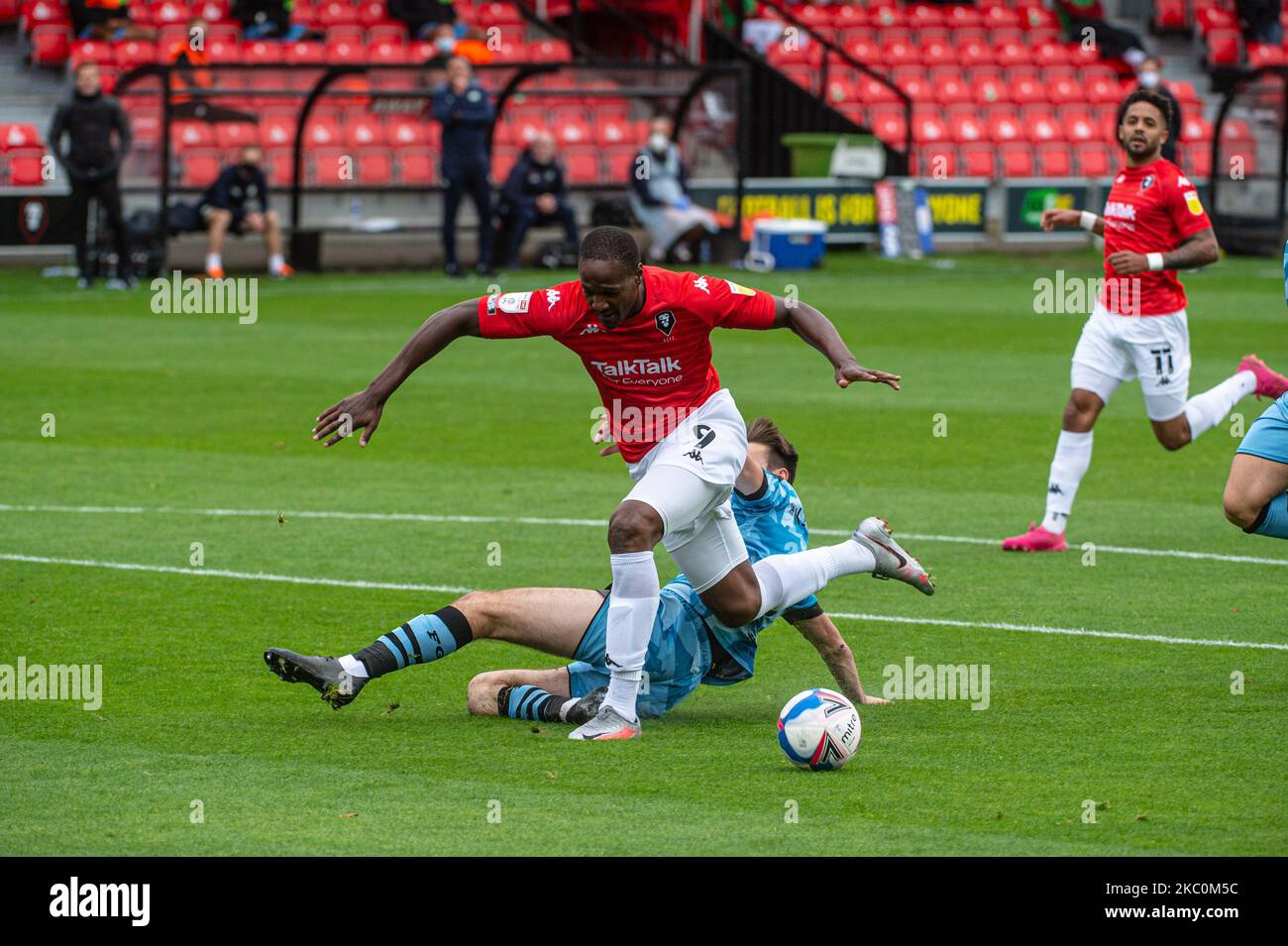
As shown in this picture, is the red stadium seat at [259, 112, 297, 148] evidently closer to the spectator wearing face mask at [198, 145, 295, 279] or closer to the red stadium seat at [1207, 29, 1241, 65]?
the spectator wearing face mask at [198, 145, 295, 279]

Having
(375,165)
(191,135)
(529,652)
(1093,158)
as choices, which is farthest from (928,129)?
(529,652)

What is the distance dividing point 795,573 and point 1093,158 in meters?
27.5

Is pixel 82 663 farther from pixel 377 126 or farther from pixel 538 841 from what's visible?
pixel 377 126

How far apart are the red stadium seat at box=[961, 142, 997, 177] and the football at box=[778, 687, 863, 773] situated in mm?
26621

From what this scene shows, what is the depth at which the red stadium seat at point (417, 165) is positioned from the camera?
89.1 feet

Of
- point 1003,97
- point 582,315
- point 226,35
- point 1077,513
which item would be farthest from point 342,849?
point 1003,97

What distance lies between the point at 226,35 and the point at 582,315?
75.7 feet

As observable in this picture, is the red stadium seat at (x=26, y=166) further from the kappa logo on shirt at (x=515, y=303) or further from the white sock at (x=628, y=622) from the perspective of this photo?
the white sock at (x=628, y=622)

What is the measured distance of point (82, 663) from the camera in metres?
8.11

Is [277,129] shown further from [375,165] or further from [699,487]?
[699,487]

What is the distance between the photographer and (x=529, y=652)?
8.66 metres

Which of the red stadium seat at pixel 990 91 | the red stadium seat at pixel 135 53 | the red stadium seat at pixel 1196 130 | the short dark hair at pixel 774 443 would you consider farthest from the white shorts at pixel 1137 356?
the red stadium seat at pixel 990 91

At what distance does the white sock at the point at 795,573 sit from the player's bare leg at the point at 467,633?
0.60 m

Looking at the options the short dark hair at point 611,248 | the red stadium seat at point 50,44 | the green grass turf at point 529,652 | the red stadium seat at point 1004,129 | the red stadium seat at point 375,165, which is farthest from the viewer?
the red stadium seat at point 1004,129
